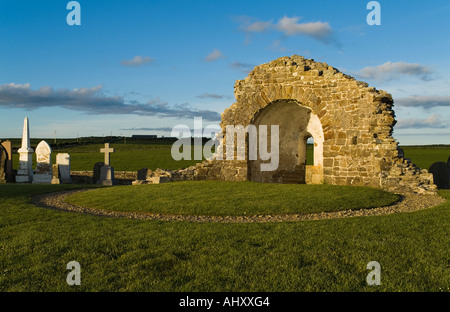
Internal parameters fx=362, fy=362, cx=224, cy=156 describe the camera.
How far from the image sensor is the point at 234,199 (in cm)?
1107

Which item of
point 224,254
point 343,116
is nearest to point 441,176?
point 343,116

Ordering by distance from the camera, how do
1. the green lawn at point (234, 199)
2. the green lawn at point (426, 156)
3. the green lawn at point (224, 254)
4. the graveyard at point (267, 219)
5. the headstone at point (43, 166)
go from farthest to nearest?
the green lawn at point (426, 156)
the headstone at point (43, 166)
the green lawn at point (234, 199)
the graveyard at point (267, 219)
the green lawn at point (224, 254)

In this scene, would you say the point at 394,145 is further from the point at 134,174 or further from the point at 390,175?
the point at 134,174

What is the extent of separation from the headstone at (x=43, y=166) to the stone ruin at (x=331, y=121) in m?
9.18

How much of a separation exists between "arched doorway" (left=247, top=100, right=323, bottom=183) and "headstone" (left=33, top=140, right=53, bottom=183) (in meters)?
13.7

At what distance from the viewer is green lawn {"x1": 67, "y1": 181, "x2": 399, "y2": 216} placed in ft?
32.7

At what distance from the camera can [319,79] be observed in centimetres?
1550

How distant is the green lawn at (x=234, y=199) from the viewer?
9961mm

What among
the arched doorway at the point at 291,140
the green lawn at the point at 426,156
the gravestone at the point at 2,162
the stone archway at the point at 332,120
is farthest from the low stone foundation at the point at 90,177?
the green lawn at the point at 426,156

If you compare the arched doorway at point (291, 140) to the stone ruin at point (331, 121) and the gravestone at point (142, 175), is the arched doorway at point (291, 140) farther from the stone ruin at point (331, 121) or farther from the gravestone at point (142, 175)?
the gravestone at point (142, 175)

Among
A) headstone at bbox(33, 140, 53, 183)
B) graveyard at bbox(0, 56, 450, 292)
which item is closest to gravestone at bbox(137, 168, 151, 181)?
graveyard at bbox(0, 56, 450, 292)

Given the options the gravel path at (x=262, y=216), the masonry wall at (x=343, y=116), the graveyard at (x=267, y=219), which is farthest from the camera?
the masonry wall at (x=343, y=116)

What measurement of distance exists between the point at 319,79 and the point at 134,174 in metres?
16.0
